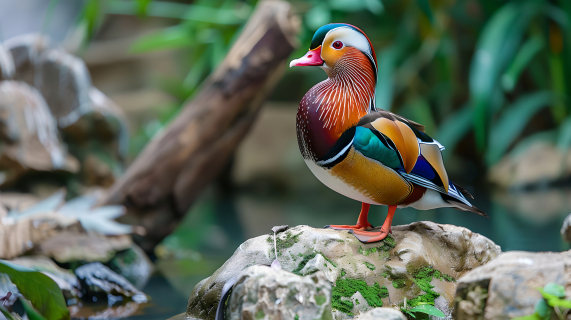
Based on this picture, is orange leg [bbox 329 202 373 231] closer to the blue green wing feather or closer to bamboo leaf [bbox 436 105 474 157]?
the blue green wing feather

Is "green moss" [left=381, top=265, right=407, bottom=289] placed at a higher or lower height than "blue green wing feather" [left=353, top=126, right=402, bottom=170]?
lower

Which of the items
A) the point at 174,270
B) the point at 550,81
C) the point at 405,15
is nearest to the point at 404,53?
the point at 405,15

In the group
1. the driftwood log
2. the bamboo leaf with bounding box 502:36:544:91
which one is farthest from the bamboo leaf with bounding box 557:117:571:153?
the driftwood log

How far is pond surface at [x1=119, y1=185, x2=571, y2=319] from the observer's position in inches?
67.7

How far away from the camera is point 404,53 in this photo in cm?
397

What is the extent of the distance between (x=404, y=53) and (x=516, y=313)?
3.47 m

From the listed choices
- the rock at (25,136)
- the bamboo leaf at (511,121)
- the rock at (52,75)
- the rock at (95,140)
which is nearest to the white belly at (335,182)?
the rock at (25,136)

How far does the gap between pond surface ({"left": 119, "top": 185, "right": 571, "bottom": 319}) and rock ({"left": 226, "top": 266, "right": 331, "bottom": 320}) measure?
1.96 ft

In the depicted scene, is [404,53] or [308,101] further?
[404,53]

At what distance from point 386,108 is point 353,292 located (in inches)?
109

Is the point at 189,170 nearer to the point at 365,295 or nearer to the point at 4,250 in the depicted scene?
the point at 4,250

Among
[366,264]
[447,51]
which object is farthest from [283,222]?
[447,51]

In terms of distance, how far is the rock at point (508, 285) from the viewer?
2.47 ft

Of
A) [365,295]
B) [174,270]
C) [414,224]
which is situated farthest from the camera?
[174,270]
